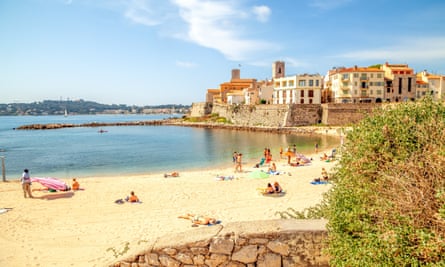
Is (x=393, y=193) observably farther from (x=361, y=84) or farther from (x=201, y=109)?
(x=201, y=109)

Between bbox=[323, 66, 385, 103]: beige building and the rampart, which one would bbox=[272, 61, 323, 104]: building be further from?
the rampart

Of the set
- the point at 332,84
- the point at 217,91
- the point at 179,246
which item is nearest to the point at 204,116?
the point at 217,91

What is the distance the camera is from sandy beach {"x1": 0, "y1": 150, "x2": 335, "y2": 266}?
853 cm

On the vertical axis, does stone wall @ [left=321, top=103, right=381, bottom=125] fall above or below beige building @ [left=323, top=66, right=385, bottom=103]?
below

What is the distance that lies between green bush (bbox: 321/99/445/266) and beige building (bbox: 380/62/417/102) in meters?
60.8

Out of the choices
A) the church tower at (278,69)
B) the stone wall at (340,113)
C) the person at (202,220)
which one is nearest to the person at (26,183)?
the person at (202,220)

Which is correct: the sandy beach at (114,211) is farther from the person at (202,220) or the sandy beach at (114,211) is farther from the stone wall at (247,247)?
the stone wall at (247,247)

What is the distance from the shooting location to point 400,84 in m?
57.9

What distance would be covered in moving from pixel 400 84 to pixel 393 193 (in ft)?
208

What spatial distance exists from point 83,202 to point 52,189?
98.9 inches

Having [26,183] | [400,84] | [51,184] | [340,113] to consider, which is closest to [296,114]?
[340,113]

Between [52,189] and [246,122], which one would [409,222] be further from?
[246,122]

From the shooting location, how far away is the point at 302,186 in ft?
52.2

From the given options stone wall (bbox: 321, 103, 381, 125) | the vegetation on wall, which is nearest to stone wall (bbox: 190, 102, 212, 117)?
stone wall (bbox: 321, 103, 381, 125)
